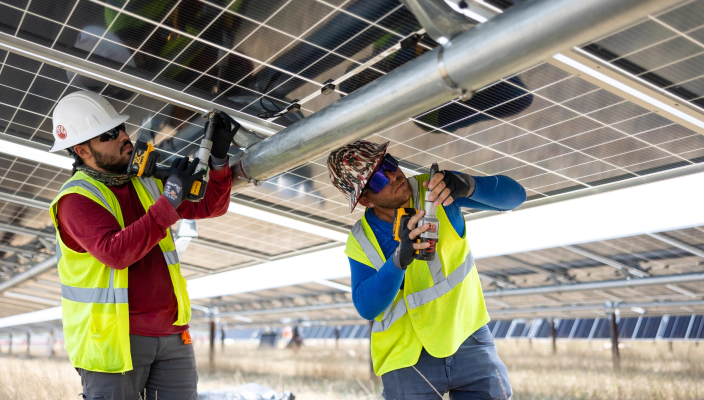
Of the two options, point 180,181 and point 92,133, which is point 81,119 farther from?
point 180,181

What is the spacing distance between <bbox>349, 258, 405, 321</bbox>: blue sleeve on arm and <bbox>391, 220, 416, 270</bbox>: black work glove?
5 centimetres

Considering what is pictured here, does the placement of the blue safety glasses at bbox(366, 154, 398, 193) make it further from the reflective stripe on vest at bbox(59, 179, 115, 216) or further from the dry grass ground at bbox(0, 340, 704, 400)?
the dry grass ground at bbox(0, 340, 704, 400)

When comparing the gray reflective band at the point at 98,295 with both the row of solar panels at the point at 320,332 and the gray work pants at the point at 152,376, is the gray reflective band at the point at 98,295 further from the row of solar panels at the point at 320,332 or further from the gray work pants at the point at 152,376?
the row of solar panels at the point at 320,332

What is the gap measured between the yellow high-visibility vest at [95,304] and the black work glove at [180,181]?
50cm

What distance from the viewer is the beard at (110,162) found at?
15.8ft

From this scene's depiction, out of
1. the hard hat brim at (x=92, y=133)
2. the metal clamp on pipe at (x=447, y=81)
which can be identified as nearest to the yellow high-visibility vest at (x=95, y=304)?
the hard hat brim at (x=92, y=133)

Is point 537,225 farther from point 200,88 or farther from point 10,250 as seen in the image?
point 10,250

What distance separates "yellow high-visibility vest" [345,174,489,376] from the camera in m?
4.06

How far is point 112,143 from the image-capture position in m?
4.89

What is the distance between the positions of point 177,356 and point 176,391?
9.5 inches

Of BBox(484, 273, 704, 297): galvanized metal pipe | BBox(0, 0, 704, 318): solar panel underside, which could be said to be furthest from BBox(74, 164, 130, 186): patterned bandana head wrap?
BBox(484, 273, 704, 297): galvanized metal pipe

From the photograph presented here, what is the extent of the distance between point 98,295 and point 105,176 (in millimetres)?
919

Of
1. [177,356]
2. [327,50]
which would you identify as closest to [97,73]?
[327,50]

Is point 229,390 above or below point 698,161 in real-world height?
below
